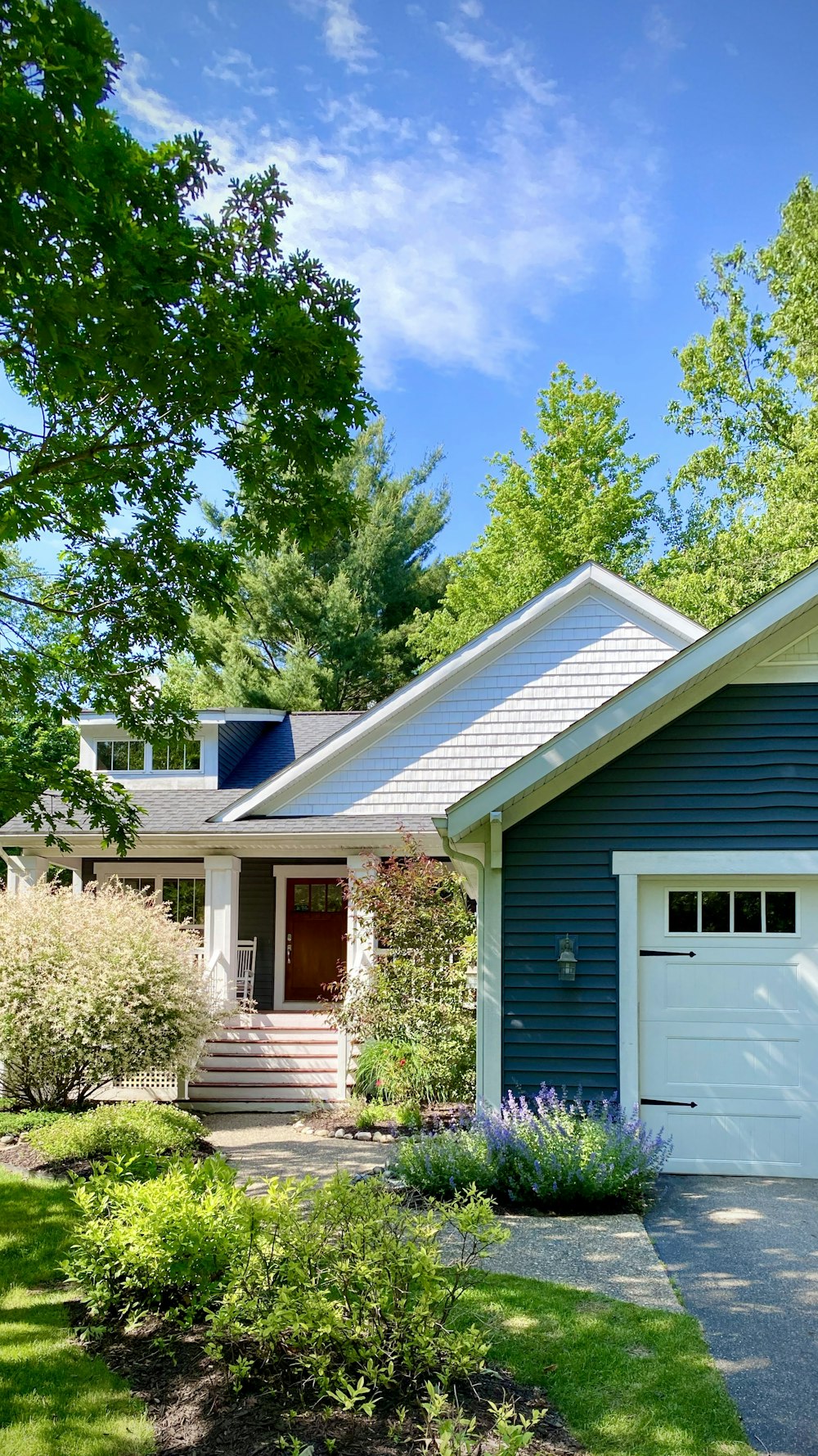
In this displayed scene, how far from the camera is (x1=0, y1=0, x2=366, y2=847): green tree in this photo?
4.07m

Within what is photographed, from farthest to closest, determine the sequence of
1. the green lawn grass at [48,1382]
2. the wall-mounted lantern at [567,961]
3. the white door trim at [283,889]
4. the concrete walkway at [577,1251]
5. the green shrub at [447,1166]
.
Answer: the white door trim at [283,889] < the wall-mounted lantern at [567,961] < the green shrub at [447,1166] < the concrete walkway at [577,1251] < the green lawn grass at [48,1382]

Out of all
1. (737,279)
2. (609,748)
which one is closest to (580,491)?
(737,279)

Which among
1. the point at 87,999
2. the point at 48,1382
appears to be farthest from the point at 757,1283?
the point at 87,999

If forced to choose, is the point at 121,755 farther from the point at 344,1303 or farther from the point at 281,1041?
the point at 344,1303

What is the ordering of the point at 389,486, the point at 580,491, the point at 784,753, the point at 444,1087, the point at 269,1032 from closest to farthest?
the point at 784,753, the point at 444,1087, the point at 269,1032, the point at 580,491, the point at 389,486

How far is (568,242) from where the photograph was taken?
12.4 m

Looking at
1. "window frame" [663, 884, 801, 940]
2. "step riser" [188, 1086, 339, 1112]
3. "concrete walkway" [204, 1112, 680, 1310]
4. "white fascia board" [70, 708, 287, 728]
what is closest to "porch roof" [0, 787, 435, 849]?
"white fascia board" [70, 708, 287, 728]

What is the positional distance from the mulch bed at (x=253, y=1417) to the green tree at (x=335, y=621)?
73.0 feet

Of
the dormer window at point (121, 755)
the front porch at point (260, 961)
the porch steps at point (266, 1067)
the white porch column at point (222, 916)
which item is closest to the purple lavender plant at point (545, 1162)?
the front porch at point (260, 961)

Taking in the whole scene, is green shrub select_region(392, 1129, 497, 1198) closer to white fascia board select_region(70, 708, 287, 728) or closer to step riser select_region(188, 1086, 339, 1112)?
step riser select_region(188, 1086, 339, 1112)

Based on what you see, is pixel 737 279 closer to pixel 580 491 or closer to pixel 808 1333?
pixel 580 491

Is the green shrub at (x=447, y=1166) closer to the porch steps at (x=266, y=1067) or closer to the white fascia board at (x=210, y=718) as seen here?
the porch steps at (x=266, y=1067)

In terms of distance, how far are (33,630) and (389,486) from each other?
1156 centimetres

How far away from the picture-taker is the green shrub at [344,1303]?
3660 millimetres
